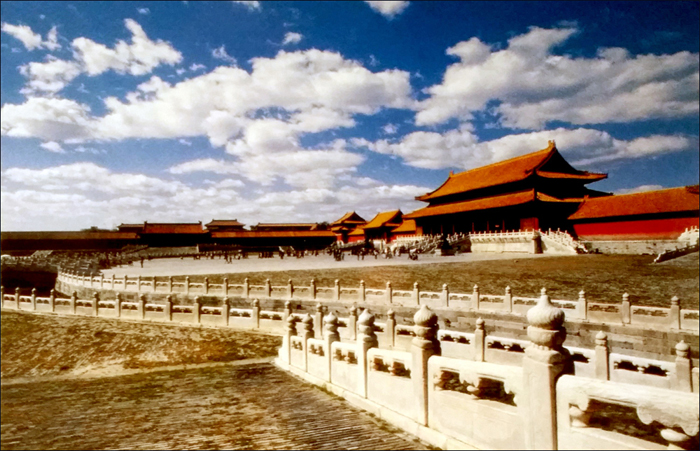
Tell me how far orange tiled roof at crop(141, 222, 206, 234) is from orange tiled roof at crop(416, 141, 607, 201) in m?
37.1

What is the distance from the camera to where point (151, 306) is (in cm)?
1870

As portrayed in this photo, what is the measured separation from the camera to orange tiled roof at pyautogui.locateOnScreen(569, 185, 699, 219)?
1070 inches

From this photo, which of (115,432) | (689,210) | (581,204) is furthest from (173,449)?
(581,204)

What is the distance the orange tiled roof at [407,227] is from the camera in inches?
2288

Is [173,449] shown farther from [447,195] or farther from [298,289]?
[447,195]

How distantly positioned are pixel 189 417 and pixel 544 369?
519cm

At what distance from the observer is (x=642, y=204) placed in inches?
1175

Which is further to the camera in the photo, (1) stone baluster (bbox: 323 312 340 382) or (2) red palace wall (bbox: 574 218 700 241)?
(2) red palace wall (bbox: 574 218 700 241)

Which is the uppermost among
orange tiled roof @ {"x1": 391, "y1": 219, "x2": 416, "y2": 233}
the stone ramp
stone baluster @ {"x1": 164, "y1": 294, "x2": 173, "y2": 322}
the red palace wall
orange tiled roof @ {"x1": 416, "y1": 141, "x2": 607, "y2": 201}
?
orange tiled roof @ {"x1": 416, "y1": 141, "x2": 607, "y2": 201}

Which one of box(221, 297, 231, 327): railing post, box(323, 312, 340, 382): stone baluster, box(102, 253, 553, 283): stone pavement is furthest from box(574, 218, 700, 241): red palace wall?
box(221, 297, 231, 327): railing post

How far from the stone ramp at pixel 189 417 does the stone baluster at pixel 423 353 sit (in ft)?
1.35

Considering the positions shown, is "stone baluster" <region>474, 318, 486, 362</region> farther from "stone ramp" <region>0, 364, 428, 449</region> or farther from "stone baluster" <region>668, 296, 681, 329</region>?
"stone baluster" <region>668, 296, 681, 329</region>

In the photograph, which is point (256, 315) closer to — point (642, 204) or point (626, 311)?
→ point (626, 311)

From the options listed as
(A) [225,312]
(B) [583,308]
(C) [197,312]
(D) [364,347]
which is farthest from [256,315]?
(B) [583,308]
